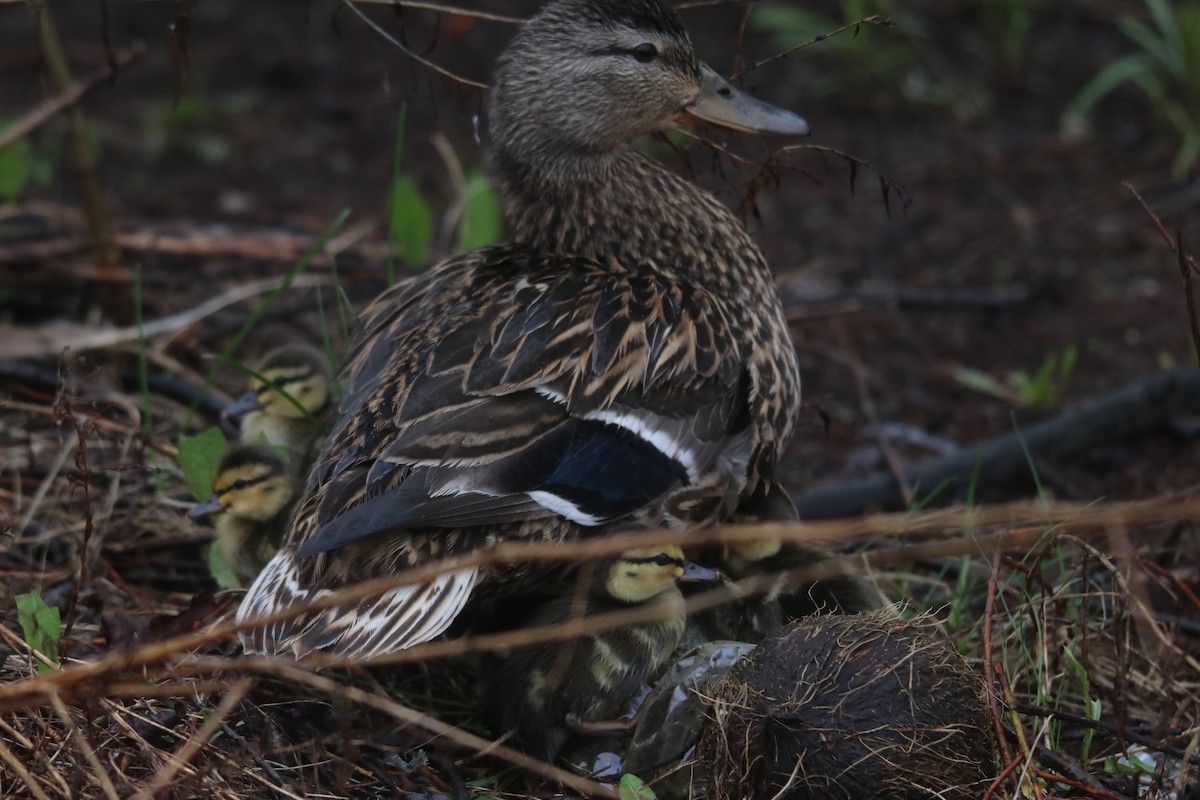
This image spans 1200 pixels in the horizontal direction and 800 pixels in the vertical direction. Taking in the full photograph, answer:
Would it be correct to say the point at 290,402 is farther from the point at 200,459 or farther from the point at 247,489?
the point at 247,489

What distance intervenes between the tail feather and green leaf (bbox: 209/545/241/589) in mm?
511

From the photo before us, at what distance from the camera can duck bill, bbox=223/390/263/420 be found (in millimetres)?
3752

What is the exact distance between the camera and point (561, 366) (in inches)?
119

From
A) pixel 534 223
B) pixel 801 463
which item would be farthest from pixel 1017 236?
pixel 534 223

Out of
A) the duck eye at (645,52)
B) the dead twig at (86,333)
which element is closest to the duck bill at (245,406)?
the dead twig at (86,333)

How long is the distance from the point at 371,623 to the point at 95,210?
240 centimetres

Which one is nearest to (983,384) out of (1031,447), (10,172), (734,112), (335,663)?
(1031,447)

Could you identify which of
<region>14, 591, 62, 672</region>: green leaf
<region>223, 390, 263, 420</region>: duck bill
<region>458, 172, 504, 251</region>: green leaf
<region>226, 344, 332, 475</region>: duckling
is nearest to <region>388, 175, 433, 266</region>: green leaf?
<region>458, 172, 504, 251</region>: green leaf

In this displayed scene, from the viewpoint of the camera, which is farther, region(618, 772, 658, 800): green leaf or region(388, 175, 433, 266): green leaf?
region(388, 175, 433, 266): green leaf

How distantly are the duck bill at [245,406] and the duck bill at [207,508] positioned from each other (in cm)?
47

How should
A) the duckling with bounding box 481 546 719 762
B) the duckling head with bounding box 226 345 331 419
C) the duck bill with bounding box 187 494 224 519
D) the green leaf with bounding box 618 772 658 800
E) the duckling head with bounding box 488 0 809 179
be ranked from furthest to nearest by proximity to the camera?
the duckling head with bounding box 226 345 331 419 < the duckling head with bounding box 488 0 809 179 < the duck bill with bounding box 187 494 224 519 < the duckling with bounding box 481 546 719 762 < the green leaf with bounding box 618 772 658 800

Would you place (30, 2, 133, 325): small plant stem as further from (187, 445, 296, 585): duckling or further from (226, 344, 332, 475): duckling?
(187, 445, 296, 585): duckling

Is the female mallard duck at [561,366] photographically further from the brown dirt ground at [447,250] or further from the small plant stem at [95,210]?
the small plant stem at [95,210]

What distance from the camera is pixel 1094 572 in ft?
11.8
